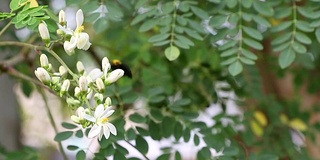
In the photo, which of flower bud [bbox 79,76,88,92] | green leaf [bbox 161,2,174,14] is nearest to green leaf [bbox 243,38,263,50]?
green leaf [bbox 161,2,174,14]

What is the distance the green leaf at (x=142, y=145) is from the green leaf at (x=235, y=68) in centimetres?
19

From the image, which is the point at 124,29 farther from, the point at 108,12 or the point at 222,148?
the point at 222,148

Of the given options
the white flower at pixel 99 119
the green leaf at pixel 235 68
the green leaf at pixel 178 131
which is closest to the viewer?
the white flower at pixel 99 119

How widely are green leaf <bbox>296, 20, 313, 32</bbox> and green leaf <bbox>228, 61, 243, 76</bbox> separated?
124mm

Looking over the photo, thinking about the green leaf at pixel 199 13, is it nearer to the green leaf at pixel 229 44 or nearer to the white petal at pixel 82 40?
the green leaf at pixel 229 44

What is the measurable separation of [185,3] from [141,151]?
10.1 inches

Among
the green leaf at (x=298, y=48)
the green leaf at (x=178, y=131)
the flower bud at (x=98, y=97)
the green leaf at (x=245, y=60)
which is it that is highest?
the flower bud at (x=98, y=97)

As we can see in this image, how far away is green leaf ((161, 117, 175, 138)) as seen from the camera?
912 mm

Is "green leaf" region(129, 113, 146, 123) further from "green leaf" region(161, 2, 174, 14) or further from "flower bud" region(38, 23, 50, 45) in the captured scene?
"flower bud" region(38, 23, 50, 45)

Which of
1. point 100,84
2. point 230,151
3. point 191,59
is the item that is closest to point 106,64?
point 100,84

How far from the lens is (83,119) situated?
23.9 inches

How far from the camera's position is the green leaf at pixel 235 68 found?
816 mm

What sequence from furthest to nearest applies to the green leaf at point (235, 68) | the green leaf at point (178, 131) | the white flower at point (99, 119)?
the green leaf at point (178, 131) → the green leaf at point (235, 68) → the white flower at point (99, 119)

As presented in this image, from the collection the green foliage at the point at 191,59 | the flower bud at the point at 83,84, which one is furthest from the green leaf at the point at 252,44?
the flower bud at the point at 83,84
